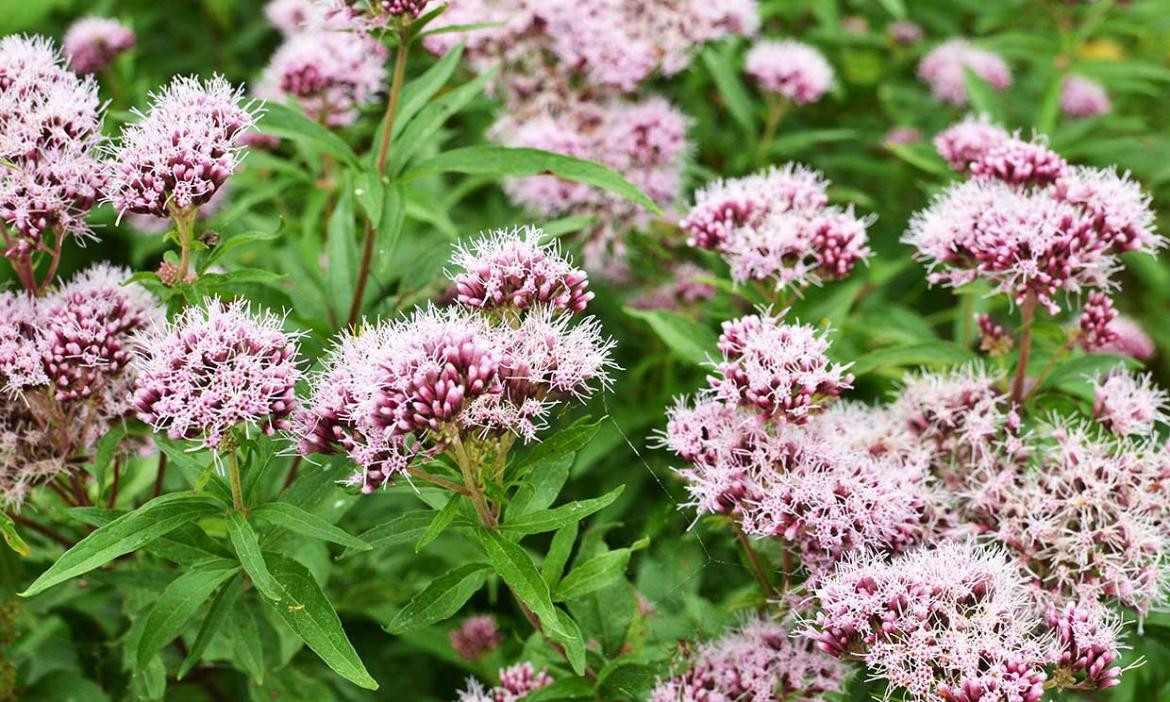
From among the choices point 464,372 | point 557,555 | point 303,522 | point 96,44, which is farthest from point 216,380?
point 96,44

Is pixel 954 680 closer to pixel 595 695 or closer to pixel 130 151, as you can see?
pixel 595 695

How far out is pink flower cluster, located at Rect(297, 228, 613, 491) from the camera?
1945mm

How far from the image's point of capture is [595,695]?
8.11ft

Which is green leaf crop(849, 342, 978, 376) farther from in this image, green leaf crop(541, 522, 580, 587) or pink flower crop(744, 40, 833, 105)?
pink flower crop(744, 40, 833, 105)

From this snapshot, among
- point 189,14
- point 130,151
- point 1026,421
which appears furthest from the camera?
point 189,14

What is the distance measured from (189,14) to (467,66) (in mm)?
2305

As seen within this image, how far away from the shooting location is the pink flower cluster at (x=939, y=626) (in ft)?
6.31

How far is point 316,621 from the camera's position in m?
2.07

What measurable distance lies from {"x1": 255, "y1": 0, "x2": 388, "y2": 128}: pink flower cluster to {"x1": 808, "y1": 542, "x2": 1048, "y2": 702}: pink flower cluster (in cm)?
235

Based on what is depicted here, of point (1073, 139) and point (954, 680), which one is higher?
point (1073, 139)

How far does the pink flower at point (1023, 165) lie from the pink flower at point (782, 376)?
0.83 meters

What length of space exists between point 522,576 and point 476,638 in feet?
3.78

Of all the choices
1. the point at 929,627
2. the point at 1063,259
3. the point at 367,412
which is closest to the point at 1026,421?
the point at 1063,259

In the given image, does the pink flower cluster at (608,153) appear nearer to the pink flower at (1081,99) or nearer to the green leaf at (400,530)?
the green leaf at (400,530)
